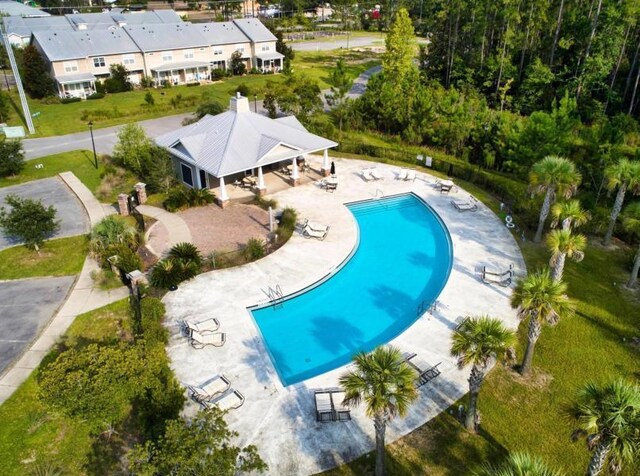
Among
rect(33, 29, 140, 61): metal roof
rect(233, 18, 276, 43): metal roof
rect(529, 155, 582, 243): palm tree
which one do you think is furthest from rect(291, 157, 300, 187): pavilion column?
rect(233, 18, 276, 43): metal roof

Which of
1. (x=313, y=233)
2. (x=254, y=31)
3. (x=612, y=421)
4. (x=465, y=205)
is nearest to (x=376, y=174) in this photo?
(x=465, y=205)

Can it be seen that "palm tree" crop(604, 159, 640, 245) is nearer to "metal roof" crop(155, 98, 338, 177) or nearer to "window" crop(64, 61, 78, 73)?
"metal roof" crop(155, 98, 338, 177)

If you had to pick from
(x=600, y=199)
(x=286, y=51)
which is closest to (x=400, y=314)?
(x=600, y=199)

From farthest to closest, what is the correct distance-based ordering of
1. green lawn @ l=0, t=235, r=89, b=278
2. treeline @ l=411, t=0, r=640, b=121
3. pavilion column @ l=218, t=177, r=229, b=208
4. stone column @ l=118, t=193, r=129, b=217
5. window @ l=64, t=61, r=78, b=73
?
window @ l=64, t=61, r=78, b=73 < treeline @ l=411, t=0, r=640, b=121 < pavilion column @ l=218, t=177, r=229, b=208 < stone column @ l=118, t=193, r=129, b=217 < green lawn @ l=0, t=235, r=89, b=278

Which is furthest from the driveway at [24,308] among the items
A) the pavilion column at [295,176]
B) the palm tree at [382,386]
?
the pavilion column at [295,176]

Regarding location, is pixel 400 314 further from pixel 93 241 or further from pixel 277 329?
pixel 93 241
